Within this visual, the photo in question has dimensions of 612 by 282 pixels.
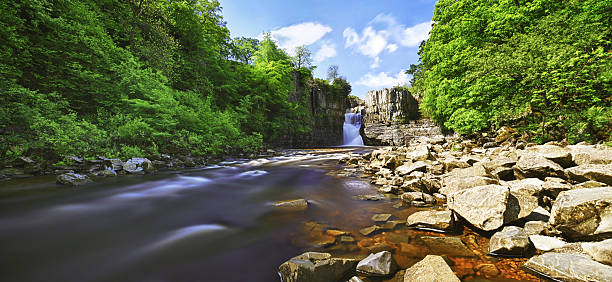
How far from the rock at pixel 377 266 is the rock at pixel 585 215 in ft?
5.92

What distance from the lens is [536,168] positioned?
3.49 metres

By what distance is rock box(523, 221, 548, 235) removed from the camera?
7.02 feet

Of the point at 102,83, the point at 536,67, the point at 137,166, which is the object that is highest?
the point at 102,83

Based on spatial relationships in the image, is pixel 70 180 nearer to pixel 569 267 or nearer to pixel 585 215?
pixel 569 267

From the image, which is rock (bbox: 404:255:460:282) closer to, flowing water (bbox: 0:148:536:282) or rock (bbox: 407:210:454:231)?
flowing water (bbox: 0:148:536:282)

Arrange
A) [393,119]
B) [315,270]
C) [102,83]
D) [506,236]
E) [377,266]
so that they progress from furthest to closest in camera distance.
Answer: [393,119] < [102,83] < [506,236] < [377,266] < [315,270]

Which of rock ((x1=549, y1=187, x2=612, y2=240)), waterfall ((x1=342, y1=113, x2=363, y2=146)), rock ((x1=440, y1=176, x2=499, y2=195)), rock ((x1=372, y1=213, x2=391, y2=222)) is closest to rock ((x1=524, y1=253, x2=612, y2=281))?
rock ((x1=549, y1=187, x2=612, y2=240))

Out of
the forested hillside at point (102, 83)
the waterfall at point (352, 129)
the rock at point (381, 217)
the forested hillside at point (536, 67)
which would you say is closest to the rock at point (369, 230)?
the rock at point (381, 217)

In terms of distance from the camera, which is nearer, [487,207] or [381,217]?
[487,207]

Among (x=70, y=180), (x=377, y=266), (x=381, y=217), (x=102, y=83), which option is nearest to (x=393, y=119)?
(x=381, y=217)

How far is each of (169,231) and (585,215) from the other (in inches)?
191

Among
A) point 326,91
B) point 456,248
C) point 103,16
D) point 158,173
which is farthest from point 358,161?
point 326,91

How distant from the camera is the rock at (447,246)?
6.97ft

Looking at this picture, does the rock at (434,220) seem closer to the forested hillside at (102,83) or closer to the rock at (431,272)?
the rock at (431,272)
